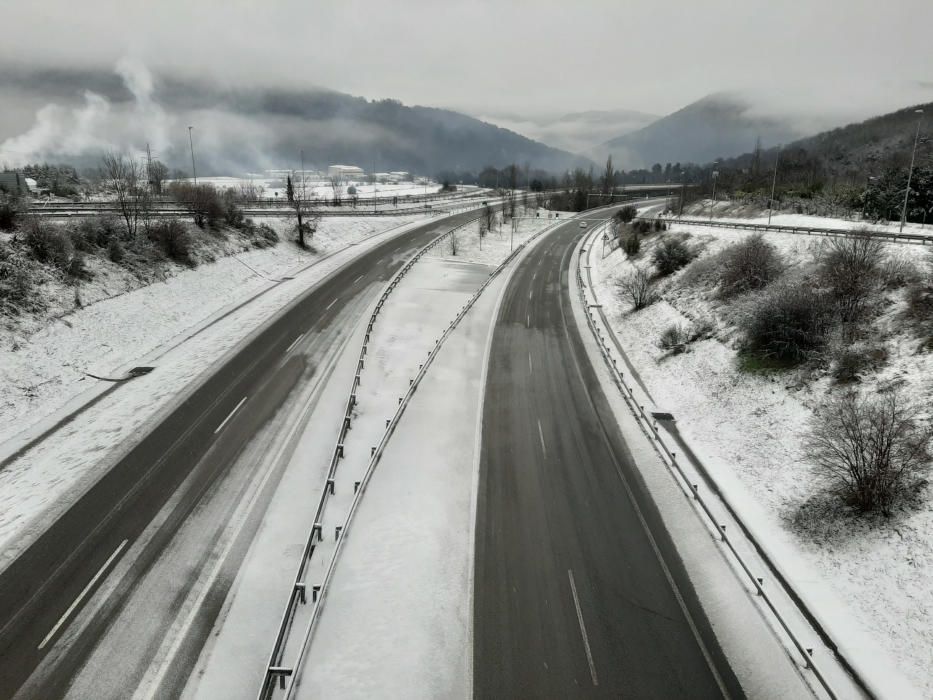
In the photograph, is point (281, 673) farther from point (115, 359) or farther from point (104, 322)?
point (104, 322)

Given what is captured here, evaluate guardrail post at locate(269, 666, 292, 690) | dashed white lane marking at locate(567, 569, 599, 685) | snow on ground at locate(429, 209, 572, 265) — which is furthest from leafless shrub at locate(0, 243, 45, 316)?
snow on ground at locate(429, 209, 572, 265)

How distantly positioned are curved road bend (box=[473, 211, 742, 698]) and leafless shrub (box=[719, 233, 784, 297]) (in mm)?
15453

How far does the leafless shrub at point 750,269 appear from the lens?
34906 mm

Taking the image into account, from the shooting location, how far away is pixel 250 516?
17672 millimetres

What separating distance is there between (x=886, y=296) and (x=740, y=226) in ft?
87.8

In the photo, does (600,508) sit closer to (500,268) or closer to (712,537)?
(712,537)

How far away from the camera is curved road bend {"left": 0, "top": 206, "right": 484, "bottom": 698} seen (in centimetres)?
1286

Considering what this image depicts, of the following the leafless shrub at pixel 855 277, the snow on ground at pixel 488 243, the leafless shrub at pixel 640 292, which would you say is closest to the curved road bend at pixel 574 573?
the leafless shrub at pixel 855 277

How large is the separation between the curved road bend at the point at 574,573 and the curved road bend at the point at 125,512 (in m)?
8.08

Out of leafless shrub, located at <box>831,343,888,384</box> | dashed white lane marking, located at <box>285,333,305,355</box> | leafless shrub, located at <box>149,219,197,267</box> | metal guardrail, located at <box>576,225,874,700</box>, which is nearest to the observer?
metal guardrail, located at <box>576,225,874,700</box>

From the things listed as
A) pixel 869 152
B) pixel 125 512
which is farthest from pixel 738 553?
pixel 869 152

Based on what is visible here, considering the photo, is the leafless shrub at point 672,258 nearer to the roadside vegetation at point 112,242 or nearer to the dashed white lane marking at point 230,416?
the dashed white lane marking at point 230,416

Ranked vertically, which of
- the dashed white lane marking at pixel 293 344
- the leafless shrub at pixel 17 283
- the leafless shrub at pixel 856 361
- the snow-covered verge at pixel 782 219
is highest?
the snow-covered verge at pixel 782 219

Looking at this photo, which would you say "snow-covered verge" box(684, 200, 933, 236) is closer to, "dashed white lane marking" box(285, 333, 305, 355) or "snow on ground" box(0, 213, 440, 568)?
"dashed white lane marking" box(285, 333, 305, 355)
